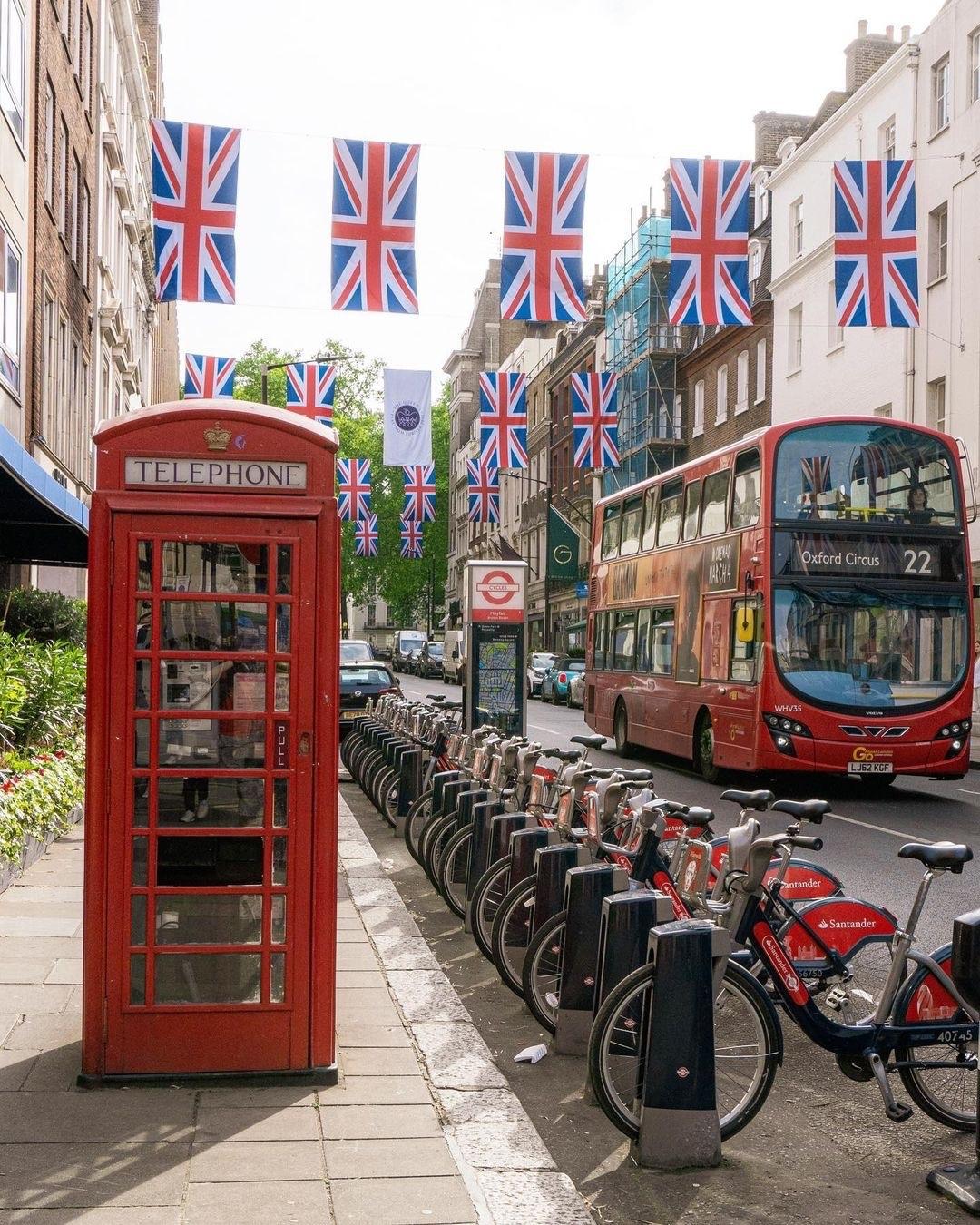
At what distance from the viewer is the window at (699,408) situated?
150 ft

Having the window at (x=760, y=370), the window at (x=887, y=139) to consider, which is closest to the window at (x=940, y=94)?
the window at (x=887, y=139)

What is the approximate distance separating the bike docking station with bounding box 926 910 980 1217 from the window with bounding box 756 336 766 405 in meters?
36.2

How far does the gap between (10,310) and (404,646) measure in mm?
55331

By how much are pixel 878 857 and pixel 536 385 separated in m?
60.6

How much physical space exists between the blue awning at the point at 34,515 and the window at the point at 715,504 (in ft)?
24.9

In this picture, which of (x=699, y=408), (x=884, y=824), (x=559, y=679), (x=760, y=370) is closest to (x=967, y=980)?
(x=884, y=824)

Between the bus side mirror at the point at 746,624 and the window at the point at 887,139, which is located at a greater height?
the window at the point at 887,139

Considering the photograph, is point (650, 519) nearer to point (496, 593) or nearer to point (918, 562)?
point (496, 593)

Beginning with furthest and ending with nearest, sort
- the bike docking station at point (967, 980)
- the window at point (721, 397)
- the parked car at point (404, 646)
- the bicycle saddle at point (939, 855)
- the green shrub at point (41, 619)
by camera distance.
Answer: the parked car at point (404, 646) → the window at point (721, 397) → the green shrub at point (41, 619) → the bicycle saddle at point (939, 855) → the bike docking station at point (967, 980)

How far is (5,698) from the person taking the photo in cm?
1086

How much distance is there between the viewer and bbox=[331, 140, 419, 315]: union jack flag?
1645cm

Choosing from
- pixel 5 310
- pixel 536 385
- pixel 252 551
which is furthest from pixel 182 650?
pixel 536 385

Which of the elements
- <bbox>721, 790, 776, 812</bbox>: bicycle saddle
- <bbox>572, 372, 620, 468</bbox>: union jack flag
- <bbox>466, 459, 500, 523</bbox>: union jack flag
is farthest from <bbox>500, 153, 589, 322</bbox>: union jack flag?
<bbox>466, 459, 500, 523</bbox>: union jack flag

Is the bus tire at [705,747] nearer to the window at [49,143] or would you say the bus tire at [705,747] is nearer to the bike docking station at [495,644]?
the bike docking station at [495,644]
